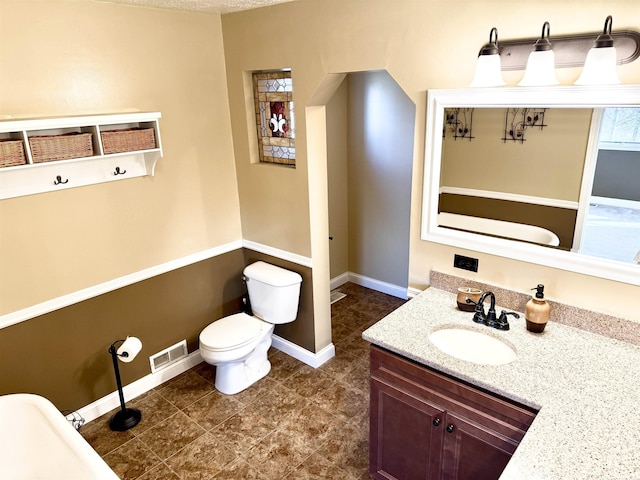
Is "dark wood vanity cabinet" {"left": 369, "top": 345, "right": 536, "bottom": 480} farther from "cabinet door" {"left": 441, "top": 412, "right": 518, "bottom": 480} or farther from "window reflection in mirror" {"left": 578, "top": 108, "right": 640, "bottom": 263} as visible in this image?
"window reflection in mirror" {"left": 578, "top": 108, "right": 640, "bottom": 263}

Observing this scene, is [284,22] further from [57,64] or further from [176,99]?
[57,64]

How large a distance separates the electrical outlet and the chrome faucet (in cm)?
19

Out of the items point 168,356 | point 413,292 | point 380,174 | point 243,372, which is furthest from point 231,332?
point 380,174

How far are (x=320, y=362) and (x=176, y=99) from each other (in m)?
2.20

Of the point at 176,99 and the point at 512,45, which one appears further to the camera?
the point at 176,99

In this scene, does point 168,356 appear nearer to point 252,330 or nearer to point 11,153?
point 252,330

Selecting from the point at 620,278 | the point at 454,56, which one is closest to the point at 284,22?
the point at 454,56

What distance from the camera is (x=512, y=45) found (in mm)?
1903

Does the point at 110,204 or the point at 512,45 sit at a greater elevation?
the point at 512,45

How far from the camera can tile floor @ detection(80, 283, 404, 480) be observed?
100.0 inches

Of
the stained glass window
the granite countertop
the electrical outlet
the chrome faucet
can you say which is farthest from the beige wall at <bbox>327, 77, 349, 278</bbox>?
the chrome faucet

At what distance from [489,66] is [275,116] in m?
1.62

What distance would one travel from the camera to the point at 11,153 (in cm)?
215

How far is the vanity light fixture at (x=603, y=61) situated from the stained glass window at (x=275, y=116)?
1778 mm
